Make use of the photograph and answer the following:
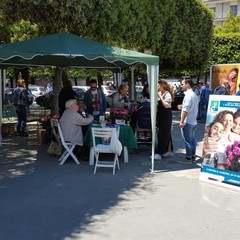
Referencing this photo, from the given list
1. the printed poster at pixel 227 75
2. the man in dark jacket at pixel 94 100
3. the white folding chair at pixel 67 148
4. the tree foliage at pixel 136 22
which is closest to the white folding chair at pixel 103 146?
the white folding chair at pixel 67 148

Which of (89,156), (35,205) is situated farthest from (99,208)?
(89,156)

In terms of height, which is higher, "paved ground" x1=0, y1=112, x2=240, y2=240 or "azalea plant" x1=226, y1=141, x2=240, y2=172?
"azalea plant" x1=226, y1=141, x2=240, y2=172

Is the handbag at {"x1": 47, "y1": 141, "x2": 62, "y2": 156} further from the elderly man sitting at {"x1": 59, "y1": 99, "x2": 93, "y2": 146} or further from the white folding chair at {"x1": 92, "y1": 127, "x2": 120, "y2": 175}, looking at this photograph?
the white folding chair at {"x1": 92, "y1": 127, "x2": 120, "y2": 175}

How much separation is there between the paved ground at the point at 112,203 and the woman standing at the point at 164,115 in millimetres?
446

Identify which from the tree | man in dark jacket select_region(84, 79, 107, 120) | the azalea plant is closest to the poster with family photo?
the azalea plant

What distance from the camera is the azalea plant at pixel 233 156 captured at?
22.5 feet

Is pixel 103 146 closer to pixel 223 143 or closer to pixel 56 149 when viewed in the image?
pixel 56 149

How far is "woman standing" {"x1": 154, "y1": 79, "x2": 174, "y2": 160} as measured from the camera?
901 cm

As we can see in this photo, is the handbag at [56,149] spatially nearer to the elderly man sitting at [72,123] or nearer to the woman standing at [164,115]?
the elderly man sitting at [72,123]

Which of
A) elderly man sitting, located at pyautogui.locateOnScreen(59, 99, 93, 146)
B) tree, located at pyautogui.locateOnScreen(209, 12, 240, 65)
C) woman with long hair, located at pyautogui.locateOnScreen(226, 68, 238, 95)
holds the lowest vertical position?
elderly man sitting, located at pyautogui.locateOnScreen(59, 99, 93, 146)

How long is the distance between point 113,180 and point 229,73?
12.1 m

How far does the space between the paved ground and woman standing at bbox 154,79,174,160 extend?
446 millimetres

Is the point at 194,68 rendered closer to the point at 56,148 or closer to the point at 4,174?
the point at 56,148

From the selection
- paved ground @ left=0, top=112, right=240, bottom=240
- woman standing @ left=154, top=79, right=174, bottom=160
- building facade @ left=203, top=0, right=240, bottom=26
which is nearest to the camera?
paved ground @ left=0, top=112, right=240, bottom=240
